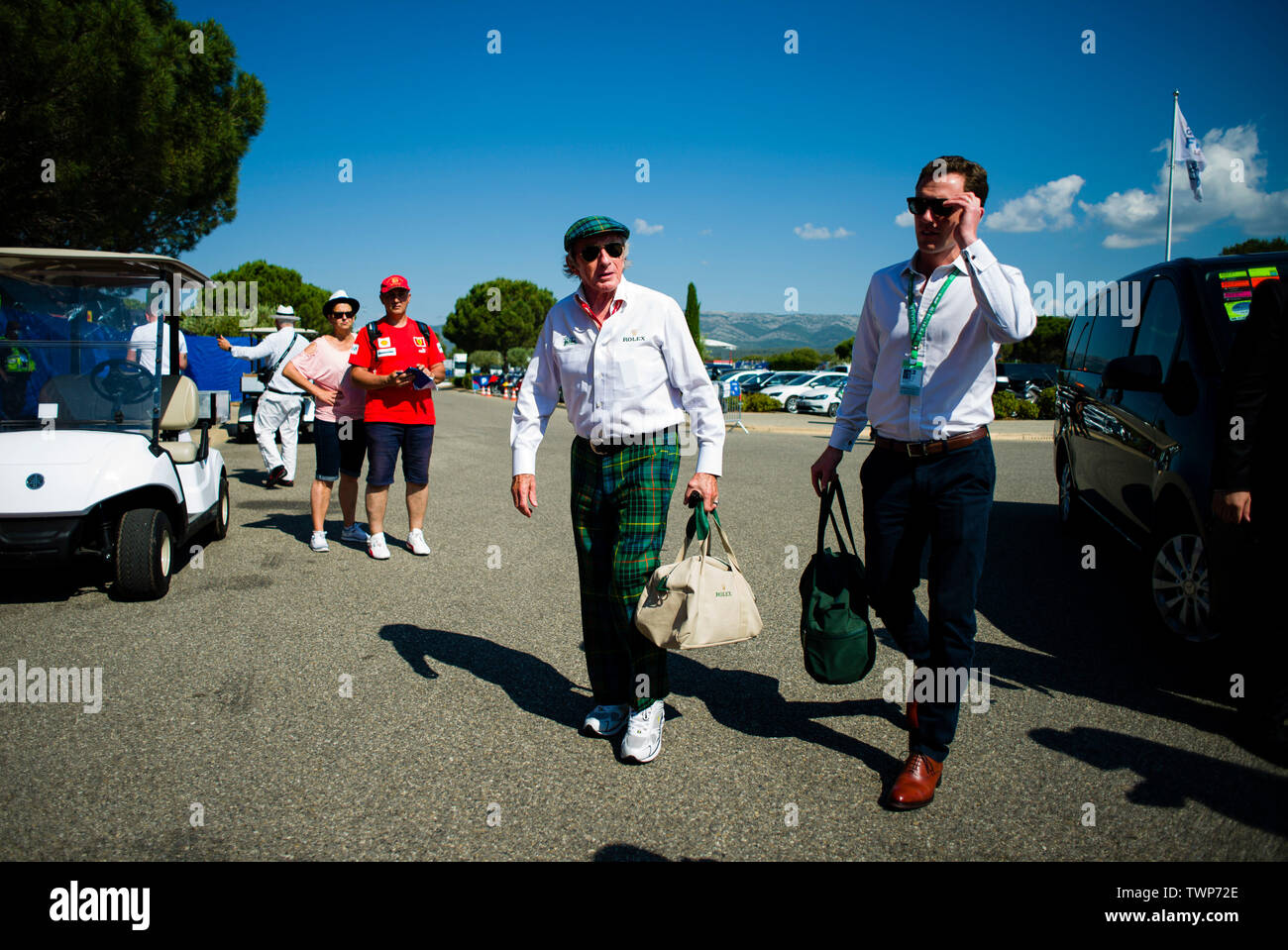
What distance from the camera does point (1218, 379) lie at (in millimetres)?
3918

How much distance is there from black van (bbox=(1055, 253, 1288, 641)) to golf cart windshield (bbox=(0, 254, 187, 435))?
596 centimetres

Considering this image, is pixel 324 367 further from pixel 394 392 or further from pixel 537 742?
pixel 537 742

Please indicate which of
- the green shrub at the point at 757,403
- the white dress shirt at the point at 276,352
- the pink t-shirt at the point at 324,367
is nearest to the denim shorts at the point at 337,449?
the pink t-shirt at the point at 324,367

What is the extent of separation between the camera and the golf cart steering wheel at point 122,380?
5340mm

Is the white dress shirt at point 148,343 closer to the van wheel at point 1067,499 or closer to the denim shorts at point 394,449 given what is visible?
the denim shorts at point 394,449

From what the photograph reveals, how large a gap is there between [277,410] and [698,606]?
7.83m

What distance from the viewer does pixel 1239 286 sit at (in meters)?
4.40

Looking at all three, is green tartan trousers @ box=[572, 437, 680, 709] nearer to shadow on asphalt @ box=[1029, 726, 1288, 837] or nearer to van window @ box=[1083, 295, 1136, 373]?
shadow on asphalt @ box=[1029, 726, 1288, 837]

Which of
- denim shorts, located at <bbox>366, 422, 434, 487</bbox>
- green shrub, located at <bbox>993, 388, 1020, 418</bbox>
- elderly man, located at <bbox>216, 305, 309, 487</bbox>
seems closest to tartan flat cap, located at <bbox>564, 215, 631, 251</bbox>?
denim shorts, located at <bbox>366, 422, 434, 487</bbox>

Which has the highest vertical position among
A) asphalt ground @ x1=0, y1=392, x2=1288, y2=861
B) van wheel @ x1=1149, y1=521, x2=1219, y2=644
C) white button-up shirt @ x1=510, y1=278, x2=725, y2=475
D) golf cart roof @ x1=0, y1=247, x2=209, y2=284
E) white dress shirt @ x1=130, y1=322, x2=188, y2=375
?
golf cart roof @ x1=0, y1=247, x2=209, y2=284

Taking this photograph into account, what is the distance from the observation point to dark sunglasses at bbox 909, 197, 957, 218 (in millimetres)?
2588
